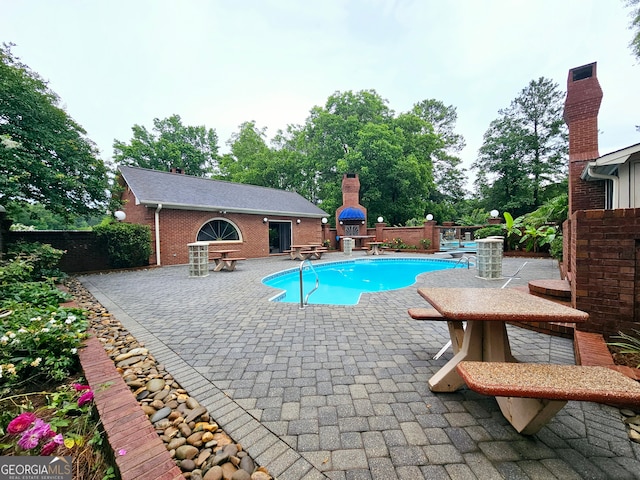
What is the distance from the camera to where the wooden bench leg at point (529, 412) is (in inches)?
59.2

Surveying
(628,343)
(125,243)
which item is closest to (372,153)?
(125,243)

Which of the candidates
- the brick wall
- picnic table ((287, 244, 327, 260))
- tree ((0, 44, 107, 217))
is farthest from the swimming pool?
tree ((0, 44, 107, 217))

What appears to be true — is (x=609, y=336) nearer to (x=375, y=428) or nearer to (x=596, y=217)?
(x=596, y=217)

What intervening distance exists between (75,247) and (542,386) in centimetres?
1362

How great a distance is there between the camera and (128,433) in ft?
5.41

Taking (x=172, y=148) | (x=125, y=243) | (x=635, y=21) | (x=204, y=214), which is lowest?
(x=125, y=243)

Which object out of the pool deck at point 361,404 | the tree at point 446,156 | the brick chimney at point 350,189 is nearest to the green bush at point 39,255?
the pool deck at point 361,404

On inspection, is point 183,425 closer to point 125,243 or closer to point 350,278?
point 350,278

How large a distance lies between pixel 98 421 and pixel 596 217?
199 inches

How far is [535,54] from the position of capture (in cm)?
1249

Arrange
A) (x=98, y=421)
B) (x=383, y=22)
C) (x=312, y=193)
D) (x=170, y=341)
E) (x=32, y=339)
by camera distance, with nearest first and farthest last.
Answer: (x=98, y=421) → (x=32, y=339) → (x=170, y=341) → (x=383, y=22) → (x=312, y=193)

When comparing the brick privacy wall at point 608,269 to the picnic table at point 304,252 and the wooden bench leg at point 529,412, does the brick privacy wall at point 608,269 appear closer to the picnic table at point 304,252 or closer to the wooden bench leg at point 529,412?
the wooden bench leg at point 529,412

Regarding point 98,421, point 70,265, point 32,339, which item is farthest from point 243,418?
point 70,265

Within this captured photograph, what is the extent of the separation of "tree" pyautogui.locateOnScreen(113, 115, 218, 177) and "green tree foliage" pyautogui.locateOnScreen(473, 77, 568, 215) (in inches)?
1292
